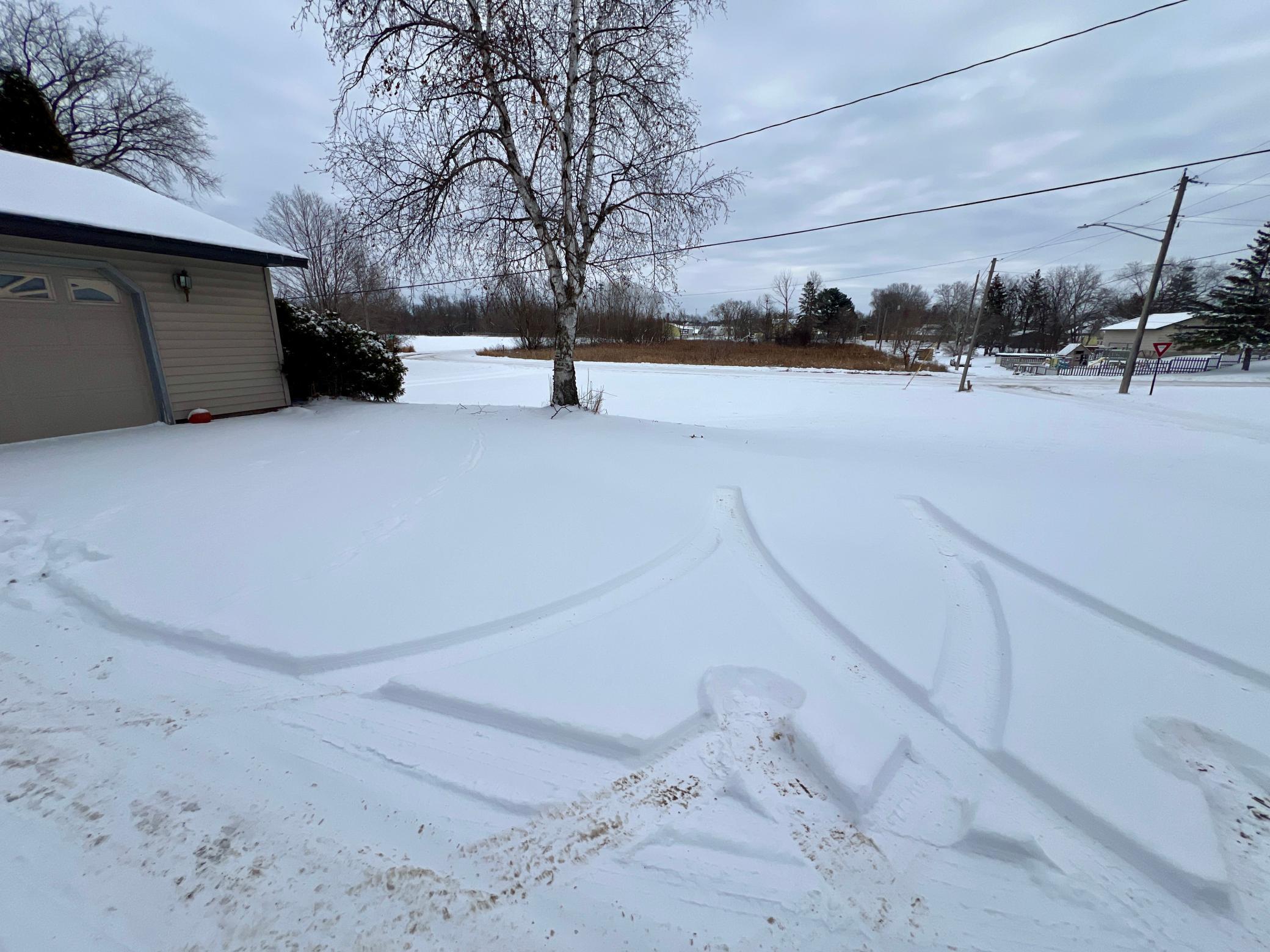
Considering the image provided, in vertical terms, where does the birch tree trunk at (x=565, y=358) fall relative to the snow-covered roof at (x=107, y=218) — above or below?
→ below

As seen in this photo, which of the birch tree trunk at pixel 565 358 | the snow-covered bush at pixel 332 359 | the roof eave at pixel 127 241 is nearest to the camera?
the roof eave at pixel 127 241

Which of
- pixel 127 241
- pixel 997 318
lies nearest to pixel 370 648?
pixel 127 241

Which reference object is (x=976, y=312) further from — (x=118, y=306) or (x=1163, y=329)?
(x=118, y=306)

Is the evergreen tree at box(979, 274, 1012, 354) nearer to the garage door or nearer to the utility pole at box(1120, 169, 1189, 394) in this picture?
the utility pole at box(1120, 169, 1189, 394)

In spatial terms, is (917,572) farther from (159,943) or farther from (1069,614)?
(159,943)

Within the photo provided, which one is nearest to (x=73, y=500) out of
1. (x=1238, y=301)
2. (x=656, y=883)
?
(x=656, y=883)

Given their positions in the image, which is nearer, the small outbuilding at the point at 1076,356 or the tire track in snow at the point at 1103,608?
the tire track in snow at the point at 1103,608

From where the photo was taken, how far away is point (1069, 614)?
299cm

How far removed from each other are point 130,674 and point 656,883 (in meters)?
2.58

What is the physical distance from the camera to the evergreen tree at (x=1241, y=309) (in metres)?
26.6

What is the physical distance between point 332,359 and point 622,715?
8.73 metres

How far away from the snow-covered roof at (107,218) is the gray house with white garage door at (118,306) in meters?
0.02

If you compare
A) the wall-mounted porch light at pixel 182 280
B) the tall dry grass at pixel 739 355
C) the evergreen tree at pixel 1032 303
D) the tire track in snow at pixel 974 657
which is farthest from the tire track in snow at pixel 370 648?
the evergreen tree at pixel 1032 303

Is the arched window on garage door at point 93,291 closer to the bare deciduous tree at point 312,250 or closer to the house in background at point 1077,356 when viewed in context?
the bare deciduous tree at point 312,250
